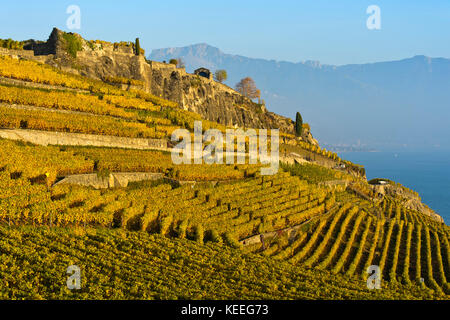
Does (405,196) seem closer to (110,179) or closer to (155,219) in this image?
(110,179)

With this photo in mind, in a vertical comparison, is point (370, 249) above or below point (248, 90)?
below

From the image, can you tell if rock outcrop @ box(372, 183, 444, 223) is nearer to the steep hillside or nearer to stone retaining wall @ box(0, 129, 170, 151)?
the steep hillside

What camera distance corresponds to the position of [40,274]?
1816cm

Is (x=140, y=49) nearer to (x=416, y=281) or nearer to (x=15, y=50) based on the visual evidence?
(x=15, y=50)

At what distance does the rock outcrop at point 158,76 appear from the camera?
6375cm

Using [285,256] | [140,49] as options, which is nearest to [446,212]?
[140,49]

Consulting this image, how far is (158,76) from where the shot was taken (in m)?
80.7

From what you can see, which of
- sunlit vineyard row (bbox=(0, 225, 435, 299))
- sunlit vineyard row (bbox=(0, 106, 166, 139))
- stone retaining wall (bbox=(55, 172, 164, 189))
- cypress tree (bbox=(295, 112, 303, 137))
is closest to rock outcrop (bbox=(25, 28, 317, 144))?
cypress tree (bbox=(295, 112, 303, 137))

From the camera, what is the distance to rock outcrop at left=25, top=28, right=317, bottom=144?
209ft

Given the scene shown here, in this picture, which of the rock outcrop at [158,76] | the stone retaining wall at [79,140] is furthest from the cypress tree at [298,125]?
the stone retaining wall at [79,140]

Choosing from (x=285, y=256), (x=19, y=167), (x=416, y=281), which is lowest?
(x=416, y=281)

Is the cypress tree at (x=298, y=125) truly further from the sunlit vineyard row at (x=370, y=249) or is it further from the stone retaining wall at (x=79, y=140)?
the stone retaining wall at (x=79, y=140)

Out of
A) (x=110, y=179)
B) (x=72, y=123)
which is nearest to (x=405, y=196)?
(x=110, y=179)
